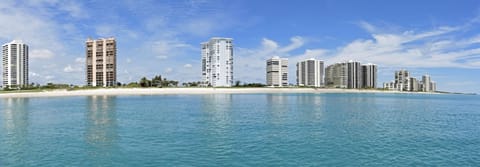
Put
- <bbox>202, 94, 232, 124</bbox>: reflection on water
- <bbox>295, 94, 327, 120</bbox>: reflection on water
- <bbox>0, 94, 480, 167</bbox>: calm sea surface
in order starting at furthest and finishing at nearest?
1. <bbox>295, 94, 327, 120</bbox>: reflection on water
2. <bbox>202, 94, 232, 124</bbox>: reflection on water
3. <bbox>0, 94, 480, 167</bbox>: calm sea surface

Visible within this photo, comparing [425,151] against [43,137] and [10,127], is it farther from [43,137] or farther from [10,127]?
[10,127]

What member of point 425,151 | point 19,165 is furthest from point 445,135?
point 19,165

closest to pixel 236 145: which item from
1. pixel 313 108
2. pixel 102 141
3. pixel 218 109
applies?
pixel 102 141

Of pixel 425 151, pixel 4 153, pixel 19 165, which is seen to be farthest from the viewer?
pixel 425 151

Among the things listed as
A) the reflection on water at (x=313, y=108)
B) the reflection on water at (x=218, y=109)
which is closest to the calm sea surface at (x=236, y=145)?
the reflection on water at (x=218, y=109)

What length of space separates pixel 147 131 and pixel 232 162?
53.9 ft

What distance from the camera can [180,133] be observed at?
113 ft

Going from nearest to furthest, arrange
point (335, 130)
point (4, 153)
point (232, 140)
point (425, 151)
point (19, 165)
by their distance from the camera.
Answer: point (19, 165)
point (4, 153)
point (425, 151)
point (232, 140)
point (335, 130)

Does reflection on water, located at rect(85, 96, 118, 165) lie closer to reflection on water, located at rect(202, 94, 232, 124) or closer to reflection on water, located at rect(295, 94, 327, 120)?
reflection on water, located at rect(202, 94, 232, 124)

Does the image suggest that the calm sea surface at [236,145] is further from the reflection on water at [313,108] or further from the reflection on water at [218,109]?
the reflection on water at [313,108]

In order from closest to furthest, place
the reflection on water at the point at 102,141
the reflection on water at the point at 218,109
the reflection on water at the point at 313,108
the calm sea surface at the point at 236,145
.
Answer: the calm sea surface at the point at 236,145
the reflection on water at the point at 102,141
the reflection on water at the point at 218,109
the reflection on water at the point at 313,108

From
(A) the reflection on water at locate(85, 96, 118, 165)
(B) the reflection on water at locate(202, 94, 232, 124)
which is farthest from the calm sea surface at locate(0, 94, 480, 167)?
(B) the reflection on water at locate(202, 94, 232, 124)

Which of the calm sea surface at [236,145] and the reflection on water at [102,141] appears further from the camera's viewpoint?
the reflection on water at [102,141]

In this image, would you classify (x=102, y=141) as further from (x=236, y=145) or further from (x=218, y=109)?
(x=218, y=109)
